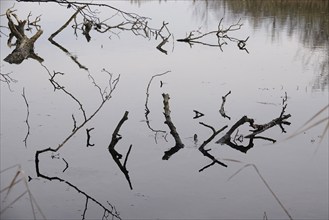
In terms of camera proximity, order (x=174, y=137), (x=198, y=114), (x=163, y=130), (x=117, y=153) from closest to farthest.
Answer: (x=117, y=153), (x=174, y=137), (x=163, y=130), (x=198, y=114)

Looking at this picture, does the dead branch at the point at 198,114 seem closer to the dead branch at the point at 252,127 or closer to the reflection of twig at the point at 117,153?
the dead branch at the point at 252,127

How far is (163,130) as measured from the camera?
4.58m

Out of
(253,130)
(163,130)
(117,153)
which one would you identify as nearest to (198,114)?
(163,130)

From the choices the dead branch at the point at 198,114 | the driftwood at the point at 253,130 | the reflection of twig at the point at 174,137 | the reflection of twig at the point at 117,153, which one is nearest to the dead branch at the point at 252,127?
the driftwood at the point at 253,130

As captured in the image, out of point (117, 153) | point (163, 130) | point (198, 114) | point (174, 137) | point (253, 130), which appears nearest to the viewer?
point (117, 153)

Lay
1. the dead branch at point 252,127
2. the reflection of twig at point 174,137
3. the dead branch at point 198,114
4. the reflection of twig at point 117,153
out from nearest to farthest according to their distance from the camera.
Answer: the reflection of twig at point 117,153 → the reflection of twig at point 174,137 → the dead branch at point 252,127 → the dead branch at point 198,114

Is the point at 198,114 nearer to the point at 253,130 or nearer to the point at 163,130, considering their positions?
the point at 163,130

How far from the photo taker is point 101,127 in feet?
15.1

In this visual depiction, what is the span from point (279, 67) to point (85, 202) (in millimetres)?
4464

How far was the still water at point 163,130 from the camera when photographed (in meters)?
3.24

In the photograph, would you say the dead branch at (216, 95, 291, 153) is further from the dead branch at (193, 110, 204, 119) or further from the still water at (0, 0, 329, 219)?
the dead branch at (193, 110, 204, 119)

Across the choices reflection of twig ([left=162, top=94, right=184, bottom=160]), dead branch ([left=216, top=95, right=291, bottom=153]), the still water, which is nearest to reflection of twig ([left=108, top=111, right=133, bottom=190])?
the still water

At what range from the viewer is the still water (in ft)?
10.6

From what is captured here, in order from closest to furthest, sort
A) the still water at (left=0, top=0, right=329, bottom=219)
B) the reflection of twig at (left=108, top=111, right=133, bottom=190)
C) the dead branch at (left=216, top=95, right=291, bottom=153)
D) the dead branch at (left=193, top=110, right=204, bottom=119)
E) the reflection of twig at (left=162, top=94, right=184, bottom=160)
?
the still water at (left=0, top=0, right=329, bottom=219)
the reflection of twig at (left=108, top=111, right=133, bottom=190)
the reflection of twig at (left=162, top=94, right=184, bottom=160)
the dead branch at (left=216, top=95, right=291, bottom=153)
the dead branch at (left=193, top=110, right=204, bottom=119)
